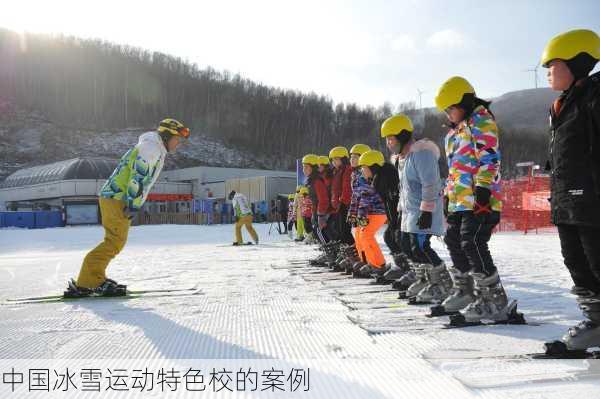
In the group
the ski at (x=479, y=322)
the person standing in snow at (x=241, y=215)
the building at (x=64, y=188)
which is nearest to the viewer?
the ski at (x=479, y=322)

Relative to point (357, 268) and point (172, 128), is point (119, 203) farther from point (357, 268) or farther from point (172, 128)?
point (357, 268)

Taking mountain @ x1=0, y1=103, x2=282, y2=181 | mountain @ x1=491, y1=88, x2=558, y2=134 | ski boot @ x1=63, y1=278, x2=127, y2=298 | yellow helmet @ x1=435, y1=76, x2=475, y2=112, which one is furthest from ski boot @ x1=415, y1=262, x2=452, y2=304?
mountain @ x1=491, y1=88, x2=558, y2=134

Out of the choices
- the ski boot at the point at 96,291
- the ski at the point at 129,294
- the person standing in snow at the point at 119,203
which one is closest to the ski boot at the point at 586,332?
the ski at the point at 129,294

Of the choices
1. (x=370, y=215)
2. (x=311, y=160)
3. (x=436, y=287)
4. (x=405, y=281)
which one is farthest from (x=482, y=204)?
(x=311, y=160)

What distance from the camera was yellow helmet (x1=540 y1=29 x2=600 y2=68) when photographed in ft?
8.19

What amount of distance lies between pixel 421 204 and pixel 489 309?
1.16 meters

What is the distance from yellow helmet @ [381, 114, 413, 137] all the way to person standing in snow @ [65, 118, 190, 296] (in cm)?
208

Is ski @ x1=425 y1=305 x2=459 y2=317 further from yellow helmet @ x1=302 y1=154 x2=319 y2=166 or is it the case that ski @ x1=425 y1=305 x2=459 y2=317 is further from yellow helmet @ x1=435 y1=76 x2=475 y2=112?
yellow helmet @ x1=302 y1=154 x2=319 y2=166

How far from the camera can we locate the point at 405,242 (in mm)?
4719

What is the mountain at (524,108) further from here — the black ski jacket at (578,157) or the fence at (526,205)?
the black ski jacket at (578,157)

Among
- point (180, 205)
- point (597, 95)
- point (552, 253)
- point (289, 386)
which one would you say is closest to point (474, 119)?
point (597, 95)

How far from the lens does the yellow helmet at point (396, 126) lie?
458 centimetres

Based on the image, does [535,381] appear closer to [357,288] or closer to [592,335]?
[592,335]

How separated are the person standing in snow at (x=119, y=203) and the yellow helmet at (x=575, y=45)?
3.43 metres
